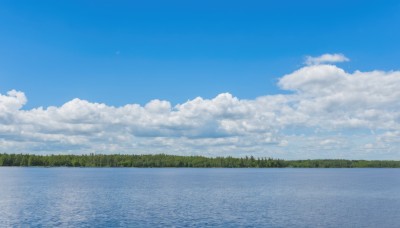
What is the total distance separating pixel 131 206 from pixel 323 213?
30.0m

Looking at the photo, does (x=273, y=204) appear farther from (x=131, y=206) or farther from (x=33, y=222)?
(x=33, y=222)

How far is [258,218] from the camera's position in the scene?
190 feet

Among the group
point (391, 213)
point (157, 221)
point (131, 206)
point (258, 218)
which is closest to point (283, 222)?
point (258, 218)

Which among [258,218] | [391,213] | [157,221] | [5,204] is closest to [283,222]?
[258,218]

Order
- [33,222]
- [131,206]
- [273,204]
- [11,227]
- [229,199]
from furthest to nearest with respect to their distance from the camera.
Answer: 1. [229,199]
2. [273,204]
3. [131,206]
4. [33,222]
5. [11,227]

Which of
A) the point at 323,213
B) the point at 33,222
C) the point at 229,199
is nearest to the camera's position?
the point at 33,222

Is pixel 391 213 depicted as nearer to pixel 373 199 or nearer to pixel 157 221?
pixel 373 199

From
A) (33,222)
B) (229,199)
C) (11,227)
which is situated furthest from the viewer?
(229,199)

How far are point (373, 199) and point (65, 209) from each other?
58.7m

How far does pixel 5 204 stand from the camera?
236ft

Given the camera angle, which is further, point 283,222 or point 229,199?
point 229,199

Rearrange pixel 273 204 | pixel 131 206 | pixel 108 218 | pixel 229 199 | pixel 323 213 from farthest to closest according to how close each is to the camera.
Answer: pixel 229 199 → pixel 273 204 → pixel 131 206 → pixel 323 213 → pixel 108 218

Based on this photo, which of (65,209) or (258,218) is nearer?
(258,218)

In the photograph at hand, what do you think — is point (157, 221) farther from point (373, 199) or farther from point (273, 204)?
point (373, 199)
